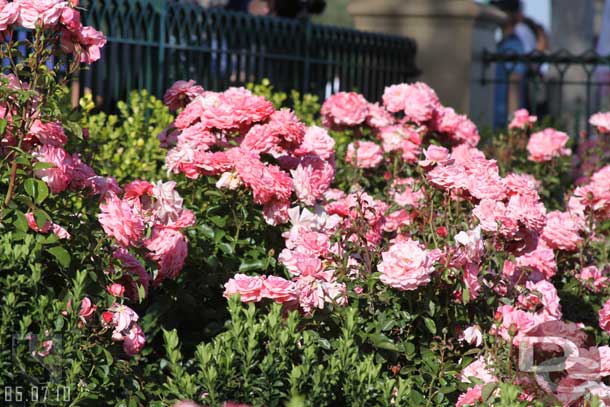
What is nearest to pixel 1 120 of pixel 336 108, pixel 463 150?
pixel 463 150

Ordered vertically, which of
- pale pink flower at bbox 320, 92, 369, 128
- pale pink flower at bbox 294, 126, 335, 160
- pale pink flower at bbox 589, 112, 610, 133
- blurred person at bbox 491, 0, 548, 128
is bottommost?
blurred person at bbox 491, 0, 548, 128

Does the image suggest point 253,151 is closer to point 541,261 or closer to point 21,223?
point 21,223

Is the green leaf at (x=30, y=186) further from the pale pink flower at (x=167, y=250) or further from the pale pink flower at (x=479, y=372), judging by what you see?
the pale pink flower at (x=479, y=372)

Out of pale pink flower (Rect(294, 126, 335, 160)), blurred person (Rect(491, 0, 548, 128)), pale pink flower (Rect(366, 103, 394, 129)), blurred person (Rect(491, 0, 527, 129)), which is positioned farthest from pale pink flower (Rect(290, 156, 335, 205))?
blurred person (Rect(491, 0, 527, 129))

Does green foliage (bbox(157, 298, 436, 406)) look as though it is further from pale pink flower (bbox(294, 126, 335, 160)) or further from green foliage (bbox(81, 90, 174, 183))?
green foliage (bbox(81, 90, 174, 183))

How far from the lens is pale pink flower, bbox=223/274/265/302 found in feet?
11.2

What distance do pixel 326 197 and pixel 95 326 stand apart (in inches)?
57.2

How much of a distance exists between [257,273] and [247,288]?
25.5 inches

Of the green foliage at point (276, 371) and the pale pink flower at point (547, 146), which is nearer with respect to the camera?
the green foliage at point (276, 371)

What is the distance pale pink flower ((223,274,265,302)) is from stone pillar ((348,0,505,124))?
22.1 feet

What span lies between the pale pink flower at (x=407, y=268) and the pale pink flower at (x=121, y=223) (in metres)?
0.70

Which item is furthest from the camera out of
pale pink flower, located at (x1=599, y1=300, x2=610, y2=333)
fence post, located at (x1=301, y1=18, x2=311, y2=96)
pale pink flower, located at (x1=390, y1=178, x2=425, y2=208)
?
fence post, located at (x1=301, y1=18, x2=311, y2=96)

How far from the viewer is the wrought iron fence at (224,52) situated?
6535 mm

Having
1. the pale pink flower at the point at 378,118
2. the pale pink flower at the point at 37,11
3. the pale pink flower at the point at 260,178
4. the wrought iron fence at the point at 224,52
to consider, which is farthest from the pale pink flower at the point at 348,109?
the pale pink flower at the point at 37,11
